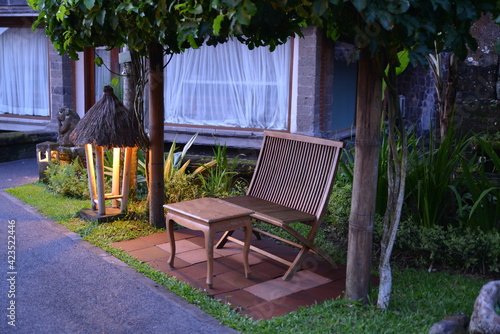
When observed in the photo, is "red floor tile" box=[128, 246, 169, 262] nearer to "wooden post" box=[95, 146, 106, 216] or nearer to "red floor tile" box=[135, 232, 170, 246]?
"red floor tile" box=[135, 232, 170, 246]

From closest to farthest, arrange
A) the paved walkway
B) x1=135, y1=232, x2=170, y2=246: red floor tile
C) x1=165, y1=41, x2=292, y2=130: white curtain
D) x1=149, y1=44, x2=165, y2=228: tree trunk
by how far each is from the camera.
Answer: the paved walkway → x1=135, y1=232, x2=170, y2=246: red floor tile → x1=149, y1=44, x2=165, y2=228: tree trunk → x1=165, y1=41, x2=292, y2=130: white curtain

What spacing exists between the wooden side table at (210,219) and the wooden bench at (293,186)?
0.63 ft

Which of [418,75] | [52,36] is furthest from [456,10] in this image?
[418,75]

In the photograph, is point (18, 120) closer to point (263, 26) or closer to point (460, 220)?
point (263, 26)

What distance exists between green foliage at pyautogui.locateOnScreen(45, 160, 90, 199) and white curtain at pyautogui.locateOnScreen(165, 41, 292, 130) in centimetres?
225

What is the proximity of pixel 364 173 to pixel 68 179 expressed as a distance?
202 inches

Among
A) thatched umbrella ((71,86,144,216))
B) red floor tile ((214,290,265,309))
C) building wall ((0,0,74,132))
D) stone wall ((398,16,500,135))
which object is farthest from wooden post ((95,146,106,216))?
stone wall ((398,16,500,135))

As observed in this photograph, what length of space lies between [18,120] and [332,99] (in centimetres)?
727

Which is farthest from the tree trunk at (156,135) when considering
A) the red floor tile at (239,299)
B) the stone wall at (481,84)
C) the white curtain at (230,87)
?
the stone wall at (481,84)

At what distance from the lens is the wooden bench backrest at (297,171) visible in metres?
5.13

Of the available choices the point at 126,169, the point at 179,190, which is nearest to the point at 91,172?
the point at 126,169

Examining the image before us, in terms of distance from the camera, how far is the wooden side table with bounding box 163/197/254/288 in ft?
15.1

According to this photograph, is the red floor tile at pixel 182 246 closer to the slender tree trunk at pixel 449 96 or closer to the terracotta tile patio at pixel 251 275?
the terracotta tile patio at pixel 251 275

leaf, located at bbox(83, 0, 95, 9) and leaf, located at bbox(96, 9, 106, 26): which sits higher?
leaf, located at bbox(83, 0, 95, 9)
